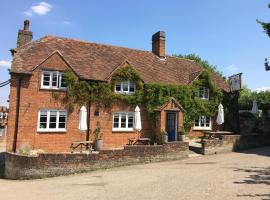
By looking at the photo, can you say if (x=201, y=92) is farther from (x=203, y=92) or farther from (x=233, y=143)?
(x=233, y=143)

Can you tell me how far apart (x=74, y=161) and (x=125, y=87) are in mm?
9266

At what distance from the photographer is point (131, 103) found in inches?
1004

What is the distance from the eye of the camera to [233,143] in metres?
24.5

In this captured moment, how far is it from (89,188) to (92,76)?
11996mm

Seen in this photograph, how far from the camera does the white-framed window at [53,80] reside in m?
22.8

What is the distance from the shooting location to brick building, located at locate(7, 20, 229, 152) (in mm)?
21969

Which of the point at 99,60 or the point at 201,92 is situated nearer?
the point at 99,60

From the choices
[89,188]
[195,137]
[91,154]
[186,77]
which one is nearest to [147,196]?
[89,188]

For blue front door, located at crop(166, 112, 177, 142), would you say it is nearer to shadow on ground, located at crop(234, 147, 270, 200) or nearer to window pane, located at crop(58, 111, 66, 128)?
window pane, located at crop(58, 111, 66, 128)

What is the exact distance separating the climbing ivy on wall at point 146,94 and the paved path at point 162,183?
7163 millimetres

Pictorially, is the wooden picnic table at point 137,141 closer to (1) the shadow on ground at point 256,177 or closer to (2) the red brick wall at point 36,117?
(2) the red brick wall at point 36,117

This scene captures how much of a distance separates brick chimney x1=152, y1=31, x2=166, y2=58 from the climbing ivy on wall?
5.16m

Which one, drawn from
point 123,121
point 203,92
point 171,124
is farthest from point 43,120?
point 203,92

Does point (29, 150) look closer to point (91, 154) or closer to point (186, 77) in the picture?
point (91, 154)
